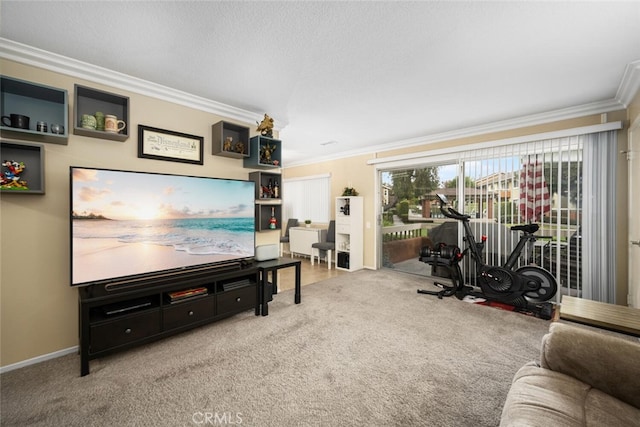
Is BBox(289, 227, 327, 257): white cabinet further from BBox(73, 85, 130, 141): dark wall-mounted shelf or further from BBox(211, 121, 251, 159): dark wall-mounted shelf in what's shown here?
BBox(73, 85, 130, 141): dark wall-mounted shelf

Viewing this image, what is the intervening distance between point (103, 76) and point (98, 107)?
280 millimetres

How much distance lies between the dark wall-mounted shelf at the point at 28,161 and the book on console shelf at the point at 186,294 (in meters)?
1.29

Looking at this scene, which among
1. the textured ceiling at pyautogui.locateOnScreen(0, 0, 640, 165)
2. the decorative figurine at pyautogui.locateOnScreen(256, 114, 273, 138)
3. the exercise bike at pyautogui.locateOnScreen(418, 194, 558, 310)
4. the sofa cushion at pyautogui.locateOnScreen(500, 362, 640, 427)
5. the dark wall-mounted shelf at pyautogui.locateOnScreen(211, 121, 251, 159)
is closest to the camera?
the sofa cushion at pyautogui.locateOnScreen(500, 362, 640, 427)

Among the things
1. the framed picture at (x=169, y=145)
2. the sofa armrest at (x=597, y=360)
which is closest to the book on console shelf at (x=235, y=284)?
the framed picture at (x=169, y=145)

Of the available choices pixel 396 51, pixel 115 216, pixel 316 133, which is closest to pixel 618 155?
pixel 396 51

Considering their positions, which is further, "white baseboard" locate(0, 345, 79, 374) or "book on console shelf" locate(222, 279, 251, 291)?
"book on console shelf" locate(222, 279, 251, 291)

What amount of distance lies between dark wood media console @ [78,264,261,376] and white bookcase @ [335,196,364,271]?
9.18 ft

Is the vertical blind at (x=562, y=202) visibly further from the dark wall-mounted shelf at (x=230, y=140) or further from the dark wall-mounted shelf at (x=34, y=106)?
the dark wall-mounted shelf at (x=34, y=106)

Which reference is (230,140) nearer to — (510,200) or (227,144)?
(227,144)

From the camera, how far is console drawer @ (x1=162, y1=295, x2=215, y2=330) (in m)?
2.46

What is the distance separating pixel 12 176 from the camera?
2047 millimetres

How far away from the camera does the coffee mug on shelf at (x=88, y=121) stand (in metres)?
2.32

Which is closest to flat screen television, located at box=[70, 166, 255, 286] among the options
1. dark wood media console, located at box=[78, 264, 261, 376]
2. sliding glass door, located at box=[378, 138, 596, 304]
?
dark wood media console, located at box=[78, 264, 261, 376]
